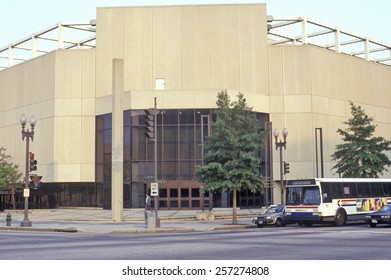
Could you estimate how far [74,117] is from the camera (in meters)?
67.2

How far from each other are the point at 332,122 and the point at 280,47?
10968 millimetres

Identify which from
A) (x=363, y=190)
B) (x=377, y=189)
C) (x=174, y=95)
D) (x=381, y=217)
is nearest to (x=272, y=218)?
(x=363, y=190)

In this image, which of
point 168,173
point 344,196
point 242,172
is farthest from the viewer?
point 168,173

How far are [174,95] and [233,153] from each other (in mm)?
23644

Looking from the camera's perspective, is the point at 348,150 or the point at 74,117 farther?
the point at 74,117

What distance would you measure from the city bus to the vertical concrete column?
47.0 ft

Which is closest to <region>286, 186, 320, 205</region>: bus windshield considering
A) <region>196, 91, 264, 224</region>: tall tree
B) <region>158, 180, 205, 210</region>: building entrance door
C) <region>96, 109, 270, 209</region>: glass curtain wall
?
<region>196, 91, 264, 224</region>: tall tree

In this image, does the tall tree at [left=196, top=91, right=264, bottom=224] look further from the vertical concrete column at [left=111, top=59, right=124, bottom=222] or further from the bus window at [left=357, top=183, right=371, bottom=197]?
the vertical concrete column at [left=111, top=59, right=124, bottom=222]

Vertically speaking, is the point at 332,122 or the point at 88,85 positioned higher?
the point at 88,85

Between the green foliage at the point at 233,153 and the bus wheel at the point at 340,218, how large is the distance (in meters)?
6.80

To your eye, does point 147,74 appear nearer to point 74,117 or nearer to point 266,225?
point 74,117

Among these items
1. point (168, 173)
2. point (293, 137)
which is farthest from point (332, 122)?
point (168, 173)

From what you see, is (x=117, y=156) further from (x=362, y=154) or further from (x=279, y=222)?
(x=362, y=154)

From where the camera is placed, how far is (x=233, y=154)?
3931cm
